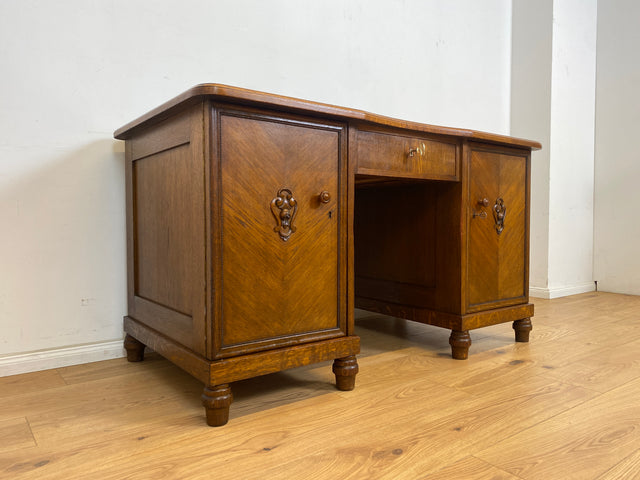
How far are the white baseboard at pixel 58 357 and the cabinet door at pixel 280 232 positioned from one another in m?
0.69

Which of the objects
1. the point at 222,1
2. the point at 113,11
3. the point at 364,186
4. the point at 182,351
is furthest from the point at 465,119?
the point at 182,351

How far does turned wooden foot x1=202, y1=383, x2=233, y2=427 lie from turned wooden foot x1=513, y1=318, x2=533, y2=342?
119cm

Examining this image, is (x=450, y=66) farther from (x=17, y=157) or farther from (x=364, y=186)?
(x=17, y=157)

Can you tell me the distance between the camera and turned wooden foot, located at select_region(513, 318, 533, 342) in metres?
1.77

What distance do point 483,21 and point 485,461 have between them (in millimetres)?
2577

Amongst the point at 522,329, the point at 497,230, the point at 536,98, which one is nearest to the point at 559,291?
the point at 536,98

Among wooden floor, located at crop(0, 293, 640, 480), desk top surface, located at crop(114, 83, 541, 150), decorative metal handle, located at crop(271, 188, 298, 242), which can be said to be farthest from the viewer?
decorative metal handle, located at crop(271, 188, 298, 242)

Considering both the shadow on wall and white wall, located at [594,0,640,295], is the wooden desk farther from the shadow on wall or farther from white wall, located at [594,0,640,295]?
white wall, located at [594,0,640,295]

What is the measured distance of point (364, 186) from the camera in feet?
6.11

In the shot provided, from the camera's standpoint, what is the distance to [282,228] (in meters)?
1.15

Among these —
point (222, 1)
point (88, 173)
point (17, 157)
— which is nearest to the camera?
point (17, 157)

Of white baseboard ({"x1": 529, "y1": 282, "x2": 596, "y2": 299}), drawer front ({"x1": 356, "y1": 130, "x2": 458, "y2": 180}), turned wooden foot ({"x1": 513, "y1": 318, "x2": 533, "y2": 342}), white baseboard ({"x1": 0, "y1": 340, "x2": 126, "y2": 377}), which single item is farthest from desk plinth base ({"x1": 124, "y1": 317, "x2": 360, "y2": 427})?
white baseboard ({"x1": 529, "y1": 282, "x2": 596, "y2": 299})

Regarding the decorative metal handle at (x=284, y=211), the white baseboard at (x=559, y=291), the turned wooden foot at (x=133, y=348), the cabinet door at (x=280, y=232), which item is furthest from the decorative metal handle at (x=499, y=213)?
the white baseboard at (x=559, y=291)

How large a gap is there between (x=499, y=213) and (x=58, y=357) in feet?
4.99
